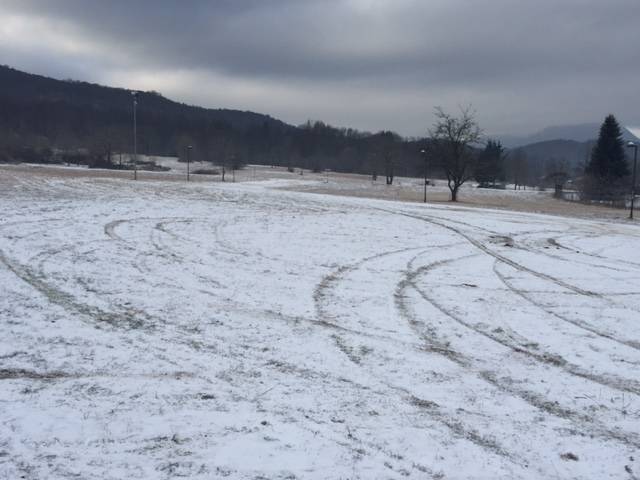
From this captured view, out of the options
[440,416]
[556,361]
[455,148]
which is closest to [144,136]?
[455,148]

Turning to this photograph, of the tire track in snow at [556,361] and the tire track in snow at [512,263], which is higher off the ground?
the tire track in snow at [512,263]

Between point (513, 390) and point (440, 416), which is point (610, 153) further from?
point (440, 416)

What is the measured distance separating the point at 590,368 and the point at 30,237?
1398 centimetres

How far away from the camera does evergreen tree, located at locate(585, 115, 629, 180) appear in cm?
6681

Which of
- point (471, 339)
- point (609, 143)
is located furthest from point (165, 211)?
point (609, 143)

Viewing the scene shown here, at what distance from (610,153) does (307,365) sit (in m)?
73.6

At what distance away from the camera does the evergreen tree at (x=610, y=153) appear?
66.8 metres

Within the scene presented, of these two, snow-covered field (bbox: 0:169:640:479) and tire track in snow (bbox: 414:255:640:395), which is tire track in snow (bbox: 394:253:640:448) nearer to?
snow-covered field (bbox: 0:169:640:479)

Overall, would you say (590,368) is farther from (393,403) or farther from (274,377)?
(274,377)

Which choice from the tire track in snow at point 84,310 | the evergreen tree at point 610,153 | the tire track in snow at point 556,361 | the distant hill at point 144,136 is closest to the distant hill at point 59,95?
the distant hill at point 144,136

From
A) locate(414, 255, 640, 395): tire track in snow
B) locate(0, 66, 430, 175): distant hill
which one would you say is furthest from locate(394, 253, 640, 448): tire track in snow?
locate(0, 66, 430, 175): distant hill

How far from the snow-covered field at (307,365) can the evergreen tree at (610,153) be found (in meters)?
61.1

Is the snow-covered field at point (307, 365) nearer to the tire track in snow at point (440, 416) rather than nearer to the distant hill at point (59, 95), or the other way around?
the tire track in snow at point (440, 416)

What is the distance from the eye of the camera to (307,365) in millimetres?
6531
